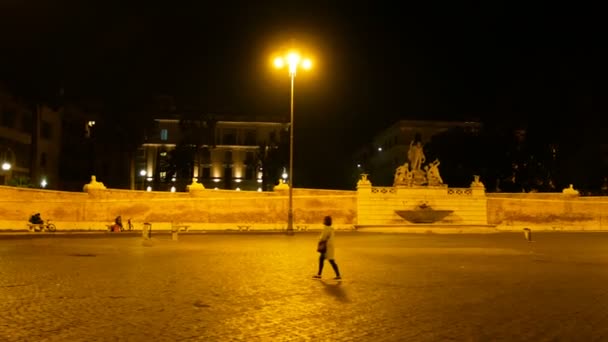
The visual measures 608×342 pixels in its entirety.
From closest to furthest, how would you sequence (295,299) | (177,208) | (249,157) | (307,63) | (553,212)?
(295,299), (307,63), (177,208), (553,212), (249,157)

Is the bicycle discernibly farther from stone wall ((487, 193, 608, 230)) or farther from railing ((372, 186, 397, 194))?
stone wall ((487, 193, 608, 230))

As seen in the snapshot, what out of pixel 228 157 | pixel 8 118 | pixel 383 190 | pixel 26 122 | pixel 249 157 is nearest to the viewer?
pixel 383 190

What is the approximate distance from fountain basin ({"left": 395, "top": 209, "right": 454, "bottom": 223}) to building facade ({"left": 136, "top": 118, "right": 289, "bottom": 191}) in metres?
42.4

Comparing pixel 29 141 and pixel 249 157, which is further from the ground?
pixel 249 157

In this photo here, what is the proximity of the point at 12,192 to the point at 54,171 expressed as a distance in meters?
29.9

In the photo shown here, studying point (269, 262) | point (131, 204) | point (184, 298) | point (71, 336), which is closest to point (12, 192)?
point (131, 204)

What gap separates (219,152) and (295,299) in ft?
268

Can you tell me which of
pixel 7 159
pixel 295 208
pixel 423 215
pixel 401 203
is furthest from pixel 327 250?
pixel 7 159

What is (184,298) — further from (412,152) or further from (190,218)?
(412,152)

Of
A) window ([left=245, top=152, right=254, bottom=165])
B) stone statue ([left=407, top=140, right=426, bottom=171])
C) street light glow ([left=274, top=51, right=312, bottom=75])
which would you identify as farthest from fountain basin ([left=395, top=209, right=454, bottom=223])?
window ([left=245, top=152, right=254, bottom=165])

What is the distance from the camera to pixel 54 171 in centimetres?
6247

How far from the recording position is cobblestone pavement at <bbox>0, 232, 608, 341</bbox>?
298 inches

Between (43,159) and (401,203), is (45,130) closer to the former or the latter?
(43,159)

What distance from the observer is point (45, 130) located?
198 ft
